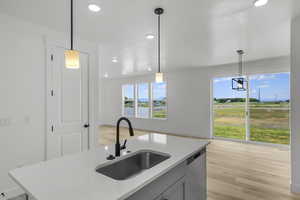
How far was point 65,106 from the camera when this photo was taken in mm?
2812

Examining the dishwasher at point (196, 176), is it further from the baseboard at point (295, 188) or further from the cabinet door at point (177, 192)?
the baseboard at point (295, 188)

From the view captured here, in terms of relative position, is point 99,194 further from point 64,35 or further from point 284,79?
point 284,79

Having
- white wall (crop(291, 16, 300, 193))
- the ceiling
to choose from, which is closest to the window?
the ceiling

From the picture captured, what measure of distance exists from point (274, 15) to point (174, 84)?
4.58m

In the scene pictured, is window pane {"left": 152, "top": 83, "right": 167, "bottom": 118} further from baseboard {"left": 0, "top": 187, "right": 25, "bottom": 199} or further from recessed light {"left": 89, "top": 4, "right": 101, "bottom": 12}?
baseboard {"left": 0, "top": 187, "right": 25, "bottom": 199}

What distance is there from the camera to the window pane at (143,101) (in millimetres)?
7609

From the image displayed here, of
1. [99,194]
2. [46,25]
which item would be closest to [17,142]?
[46,25]

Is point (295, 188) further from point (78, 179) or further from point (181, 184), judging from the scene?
point (78, 179)

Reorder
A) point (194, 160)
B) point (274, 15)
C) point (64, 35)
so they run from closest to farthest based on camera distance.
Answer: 1. point (194, 160)
2. point (274, 15)
3. point (64, 35)

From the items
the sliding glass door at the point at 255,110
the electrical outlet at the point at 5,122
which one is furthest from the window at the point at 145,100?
the electrical outlet at the point at 5,122

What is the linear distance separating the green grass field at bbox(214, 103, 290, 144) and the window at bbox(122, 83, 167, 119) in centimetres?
239

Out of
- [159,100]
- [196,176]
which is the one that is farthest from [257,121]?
[196,176]

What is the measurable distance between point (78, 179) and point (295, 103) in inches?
122

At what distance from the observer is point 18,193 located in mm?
2332
